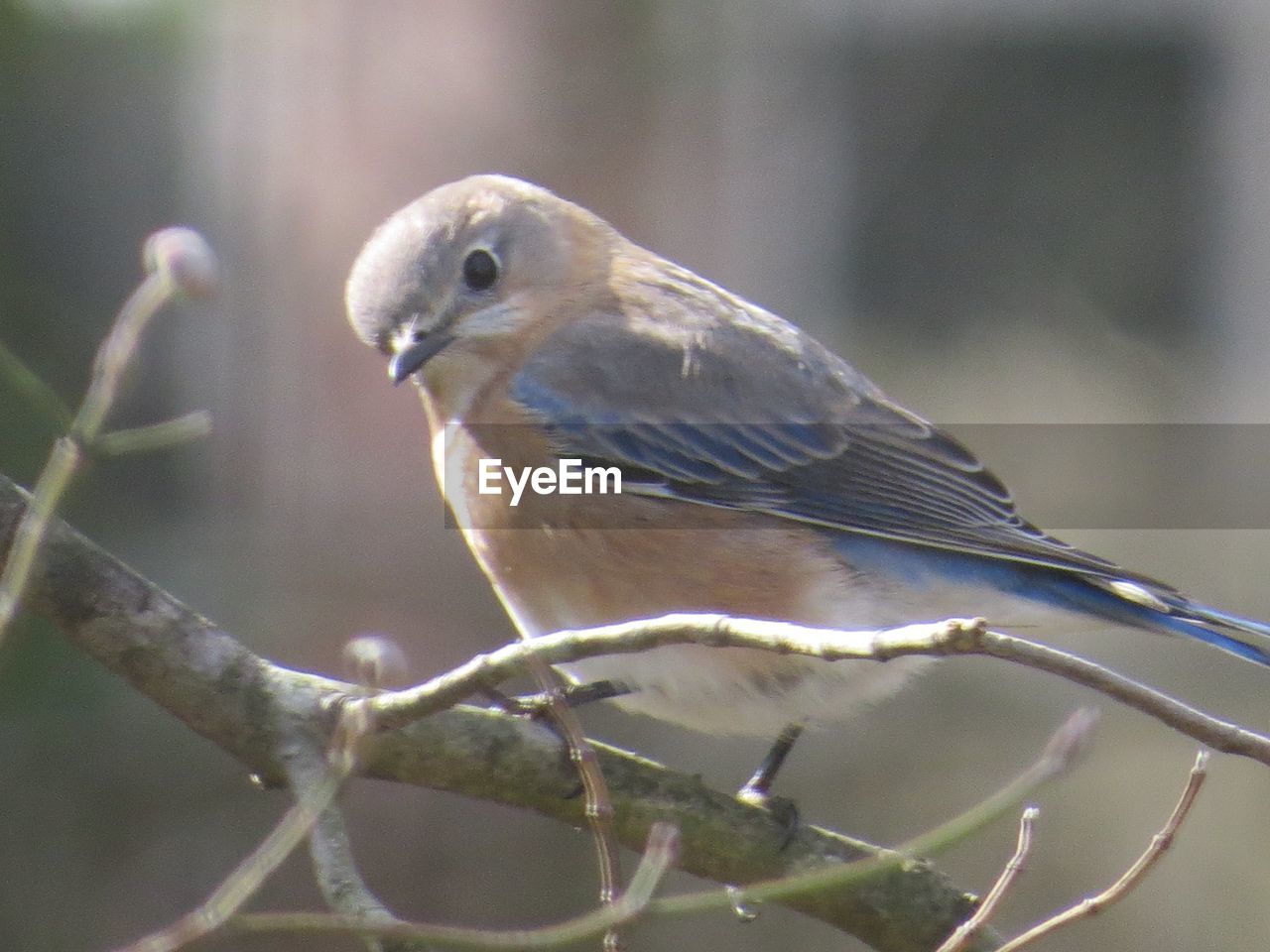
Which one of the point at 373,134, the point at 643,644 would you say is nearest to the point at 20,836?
the point at 373,134

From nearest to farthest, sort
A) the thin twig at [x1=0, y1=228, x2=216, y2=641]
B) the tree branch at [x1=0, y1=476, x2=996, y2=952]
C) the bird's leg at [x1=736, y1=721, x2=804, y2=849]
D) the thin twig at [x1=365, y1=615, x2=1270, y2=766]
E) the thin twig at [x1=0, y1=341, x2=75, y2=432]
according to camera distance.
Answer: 1. the thin twig at [x1=0, y1=228, x2=216, y2=641]
2. the thin twig at [x1=0, y1=341, x2=75, y2=432]
3. the thin twig at [x1=365, y1=615, x2=1270, y2=766]
4. the tree branch at [x1=0, y1=476, x2=996, y2=952]
5. the bird's leg at [x1=736, y1=721, x2=804, y2=849]

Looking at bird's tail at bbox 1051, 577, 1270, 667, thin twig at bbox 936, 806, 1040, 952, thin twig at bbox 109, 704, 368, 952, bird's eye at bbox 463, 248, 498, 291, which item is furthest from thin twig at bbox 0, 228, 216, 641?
bird's tail at bbox 1051, 577, 1270, 667

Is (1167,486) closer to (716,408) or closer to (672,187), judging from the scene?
(672,187)

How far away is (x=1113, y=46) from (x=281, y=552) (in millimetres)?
3967

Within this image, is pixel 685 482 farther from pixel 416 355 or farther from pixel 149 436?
pixel 149 436

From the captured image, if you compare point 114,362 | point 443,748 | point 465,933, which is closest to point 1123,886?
point 465,933

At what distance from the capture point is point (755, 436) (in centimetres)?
330

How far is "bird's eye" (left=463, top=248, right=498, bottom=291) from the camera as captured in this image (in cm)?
318

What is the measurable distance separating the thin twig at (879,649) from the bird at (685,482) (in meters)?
1.13

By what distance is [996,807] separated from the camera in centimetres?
147

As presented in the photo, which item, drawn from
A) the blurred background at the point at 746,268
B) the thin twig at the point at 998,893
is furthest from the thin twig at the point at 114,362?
the blurred background at the point at 746,268

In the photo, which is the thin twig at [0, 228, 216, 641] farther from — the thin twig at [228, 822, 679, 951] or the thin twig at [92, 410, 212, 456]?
the thin twig at [228, 822, 679, 951]

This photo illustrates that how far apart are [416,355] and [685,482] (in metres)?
0.59

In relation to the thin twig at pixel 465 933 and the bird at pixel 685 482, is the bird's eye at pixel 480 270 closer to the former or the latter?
the bird at pixel 685 482
